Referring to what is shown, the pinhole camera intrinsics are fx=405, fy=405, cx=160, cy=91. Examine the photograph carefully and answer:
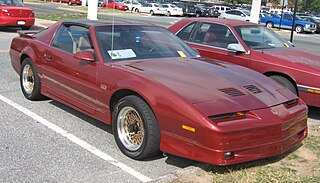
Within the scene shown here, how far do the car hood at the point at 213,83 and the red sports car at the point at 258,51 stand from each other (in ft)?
5.55

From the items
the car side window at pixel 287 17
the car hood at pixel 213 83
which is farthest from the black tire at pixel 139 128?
the car side window at pixel 287 17

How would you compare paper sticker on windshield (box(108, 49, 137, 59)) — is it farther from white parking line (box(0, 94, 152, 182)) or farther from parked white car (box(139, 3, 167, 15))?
parked white car (box(139, 3, 167, 15))

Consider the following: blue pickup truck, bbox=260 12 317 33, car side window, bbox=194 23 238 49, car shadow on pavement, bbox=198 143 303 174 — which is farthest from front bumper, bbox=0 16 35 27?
blue pickup truck, bbox=260 12 317 33

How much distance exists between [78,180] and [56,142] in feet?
3.52

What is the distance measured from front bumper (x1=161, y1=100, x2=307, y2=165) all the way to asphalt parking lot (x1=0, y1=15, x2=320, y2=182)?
317mm

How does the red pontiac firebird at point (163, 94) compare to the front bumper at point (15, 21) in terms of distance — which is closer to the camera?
the red pontiac firebird at point (163, 94)

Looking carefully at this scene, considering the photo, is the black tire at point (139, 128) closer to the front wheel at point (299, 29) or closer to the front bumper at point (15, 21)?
the front bumper at point (15, 21)

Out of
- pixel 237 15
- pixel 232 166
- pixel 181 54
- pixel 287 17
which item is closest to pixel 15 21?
pixel 181 54

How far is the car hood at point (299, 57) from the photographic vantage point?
6556 mm

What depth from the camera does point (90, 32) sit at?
5.19 m

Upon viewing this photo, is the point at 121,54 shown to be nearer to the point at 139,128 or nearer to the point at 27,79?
the point at 139,128

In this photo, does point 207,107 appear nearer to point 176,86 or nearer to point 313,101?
point 176,86

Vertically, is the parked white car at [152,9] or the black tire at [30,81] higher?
the parked white car at [152,9]

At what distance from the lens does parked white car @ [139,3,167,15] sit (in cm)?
4531
